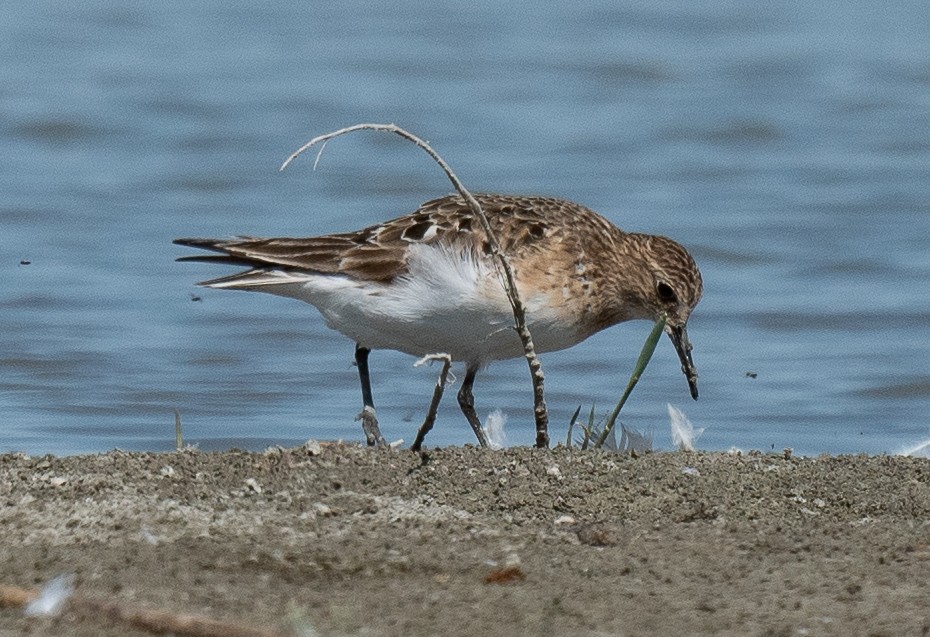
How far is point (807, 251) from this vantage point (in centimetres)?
1223

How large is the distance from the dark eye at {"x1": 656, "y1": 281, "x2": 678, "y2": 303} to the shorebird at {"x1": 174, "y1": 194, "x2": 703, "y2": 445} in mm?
17

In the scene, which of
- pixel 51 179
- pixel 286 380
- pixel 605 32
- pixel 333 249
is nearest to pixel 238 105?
pixel 51 179

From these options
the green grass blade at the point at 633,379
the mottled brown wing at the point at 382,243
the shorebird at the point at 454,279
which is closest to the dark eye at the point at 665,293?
the shorebird at the point at 454,279

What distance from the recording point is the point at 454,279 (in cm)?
668

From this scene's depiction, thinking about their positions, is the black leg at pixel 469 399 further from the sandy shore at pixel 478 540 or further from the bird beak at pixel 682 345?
the sandy shore at pixel 478 540

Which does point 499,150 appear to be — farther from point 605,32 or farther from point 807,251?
point 605,32

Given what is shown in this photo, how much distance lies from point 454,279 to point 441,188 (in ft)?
23.5

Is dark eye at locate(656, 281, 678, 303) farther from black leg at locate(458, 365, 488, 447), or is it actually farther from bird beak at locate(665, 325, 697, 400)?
black leg at locate(458, 365, 488, 447)

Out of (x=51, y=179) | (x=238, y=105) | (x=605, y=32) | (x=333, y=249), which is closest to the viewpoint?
(x=333, y=249)

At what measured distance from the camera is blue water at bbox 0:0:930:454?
888cm

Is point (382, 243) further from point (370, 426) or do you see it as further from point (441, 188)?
point (441, 188)

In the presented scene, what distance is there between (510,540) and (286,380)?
4743 millimetres

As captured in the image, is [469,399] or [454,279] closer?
[454,279]

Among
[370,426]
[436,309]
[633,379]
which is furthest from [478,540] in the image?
[436,309]
